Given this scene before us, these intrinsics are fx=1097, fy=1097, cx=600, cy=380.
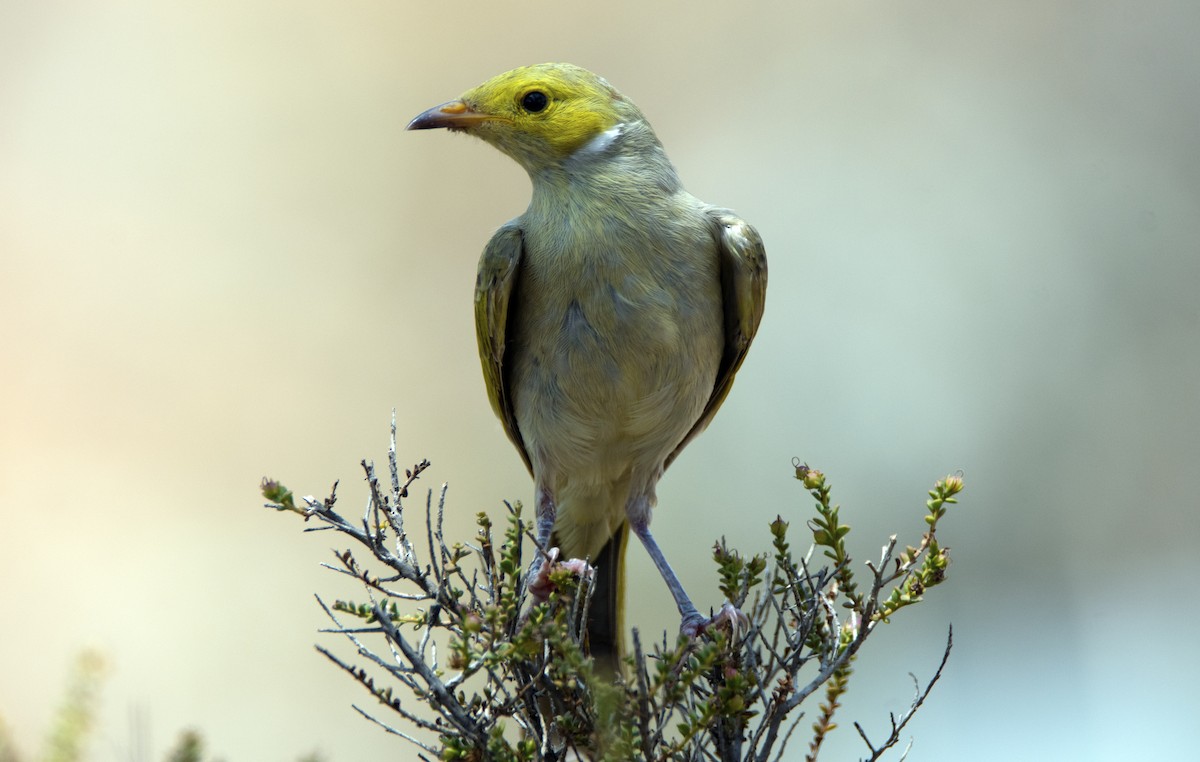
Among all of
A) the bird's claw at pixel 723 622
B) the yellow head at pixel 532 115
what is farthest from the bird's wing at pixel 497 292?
the bird's claw at pixel 723 622

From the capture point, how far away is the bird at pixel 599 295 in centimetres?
366

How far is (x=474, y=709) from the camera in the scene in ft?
8.23

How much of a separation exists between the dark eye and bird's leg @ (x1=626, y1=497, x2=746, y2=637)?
4.87 feet

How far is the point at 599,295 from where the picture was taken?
11.9 feet

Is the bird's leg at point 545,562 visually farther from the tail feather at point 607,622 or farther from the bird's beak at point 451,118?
the bird's beak at point 451,118

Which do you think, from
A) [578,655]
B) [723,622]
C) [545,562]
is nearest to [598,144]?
[545,562]

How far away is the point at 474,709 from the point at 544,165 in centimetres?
203

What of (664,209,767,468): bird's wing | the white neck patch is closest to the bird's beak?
the white neck patch

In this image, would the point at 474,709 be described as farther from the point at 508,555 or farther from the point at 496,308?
the point at 496,308

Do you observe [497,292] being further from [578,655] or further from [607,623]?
[578,655]

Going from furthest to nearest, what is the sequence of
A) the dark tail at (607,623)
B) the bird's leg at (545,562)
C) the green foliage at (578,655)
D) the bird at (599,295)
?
1. the dark tail at (607,623)
2. the bird at (599,295)
3. the bird's leg at (545,562)
4. the green foliage at (578,655)

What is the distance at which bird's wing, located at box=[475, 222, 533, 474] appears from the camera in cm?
380

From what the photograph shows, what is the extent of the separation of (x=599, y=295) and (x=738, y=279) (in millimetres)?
566

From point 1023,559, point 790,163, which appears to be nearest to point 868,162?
point 790,163
